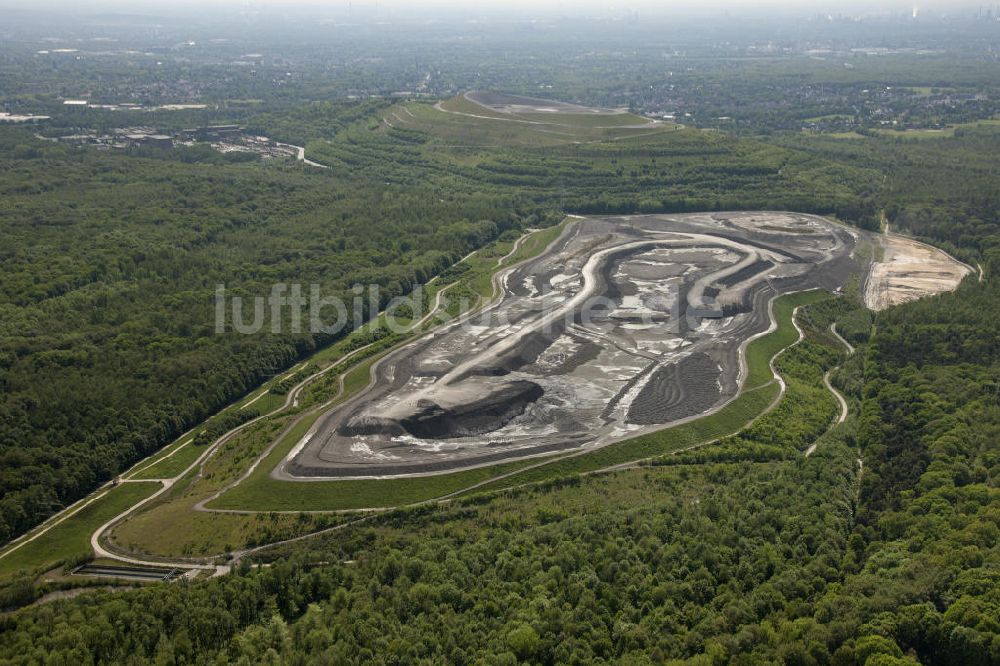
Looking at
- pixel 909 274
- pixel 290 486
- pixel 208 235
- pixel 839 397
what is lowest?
pixel 290 486

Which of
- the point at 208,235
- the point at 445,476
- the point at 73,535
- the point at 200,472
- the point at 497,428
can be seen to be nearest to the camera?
the point at 73,535

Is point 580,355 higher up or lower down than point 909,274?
lower down

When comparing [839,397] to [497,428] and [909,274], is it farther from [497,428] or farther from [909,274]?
[909,274]

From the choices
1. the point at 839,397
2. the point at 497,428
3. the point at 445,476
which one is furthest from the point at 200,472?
the point at 839,397

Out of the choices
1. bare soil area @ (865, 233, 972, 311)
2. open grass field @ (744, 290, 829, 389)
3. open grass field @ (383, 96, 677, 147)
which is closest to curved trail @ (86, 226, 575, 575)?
open grass field @ (744, 290, 829, 389)

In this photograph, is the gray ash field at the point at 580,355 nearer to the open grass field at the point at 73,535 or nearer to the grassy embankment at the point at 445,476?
the grassy embankment at the point at 445,476

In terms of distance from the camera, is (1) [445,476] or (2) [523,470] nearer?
(1) [445,476]
